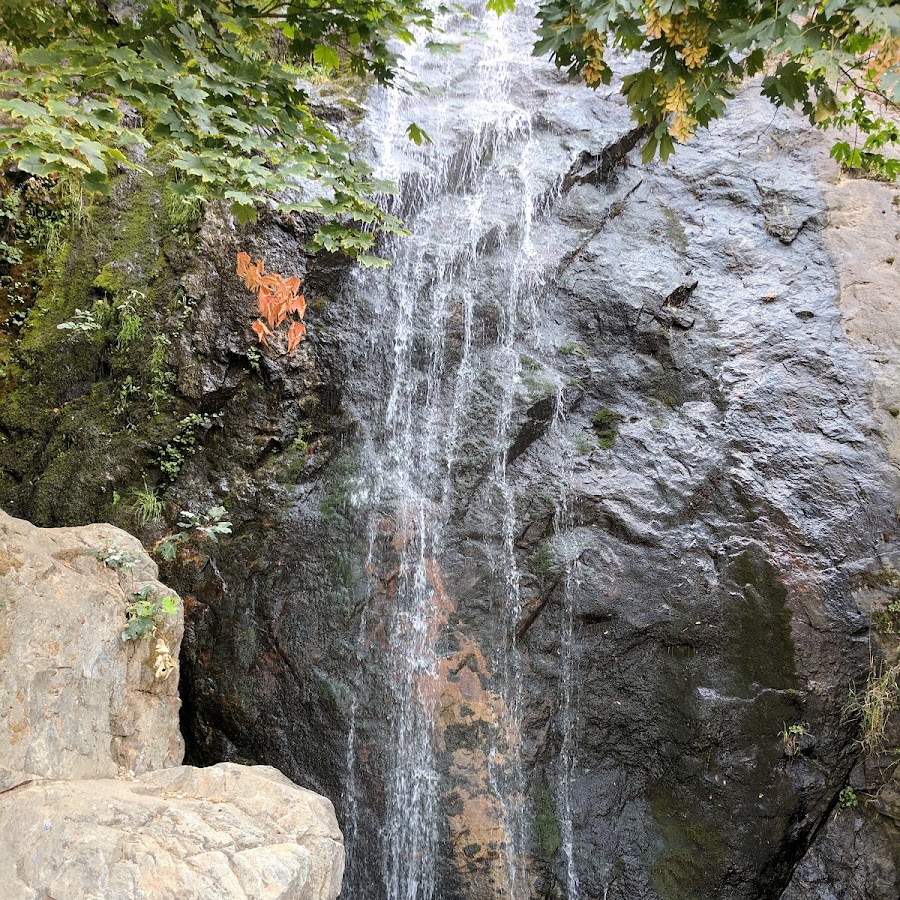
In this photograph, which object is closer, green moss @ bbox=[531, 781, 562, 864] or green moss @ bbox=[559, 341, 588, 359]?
green moss @ bbox=[531, 781, 562, 864]

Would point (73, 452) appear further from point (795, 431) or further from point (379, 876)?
point (795, 431)

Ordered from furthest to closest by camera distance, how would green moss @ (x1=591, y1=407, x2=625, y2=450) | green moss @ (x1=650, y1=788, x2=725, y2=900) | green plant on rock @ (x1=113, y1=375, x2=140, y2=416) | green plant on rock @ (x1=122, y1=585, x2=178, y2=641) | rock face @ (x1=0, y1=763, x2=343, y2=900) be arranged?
green moss @ (x1=591, y1=407, x2=625, y2=450), green plant on rock @ (x1=113, y1=375, x2=140, y2=416), green moss @ (x1=650, y1=788, x2=725, y2=900), green plant on rock @ (x1=122, y1=585, x2=178, y2=641), rock face @ (x1=0, y1=763, x2=343, y2=900)

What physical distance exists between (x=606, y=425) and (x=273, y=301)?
10.3 feet

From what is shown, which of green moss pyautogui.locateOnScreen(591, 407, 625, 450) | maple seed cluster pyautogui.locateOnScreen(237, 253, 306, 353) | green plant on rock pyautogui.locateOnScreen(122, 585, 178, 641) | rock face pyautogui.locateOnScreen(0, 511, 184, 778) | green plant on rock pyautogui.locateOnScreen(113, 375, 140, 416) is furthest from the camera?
maple seed cluster pyautogui.locateOnScreen(237, 253, 306, 353)

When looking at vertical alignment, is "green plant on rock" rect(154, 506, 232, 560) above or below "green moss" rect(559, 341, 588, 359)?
below

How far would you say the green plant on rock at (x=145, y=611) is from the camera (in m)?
3.96

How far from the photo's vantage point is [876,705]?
15.5 feet

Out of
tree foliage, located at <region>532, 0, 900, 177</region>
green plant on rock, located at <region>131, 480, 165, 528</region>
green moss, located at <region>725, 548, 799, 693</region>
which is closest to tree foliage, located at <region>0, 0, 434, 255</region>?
tree foliage, located at <region>532, 0, 900, 177</region>

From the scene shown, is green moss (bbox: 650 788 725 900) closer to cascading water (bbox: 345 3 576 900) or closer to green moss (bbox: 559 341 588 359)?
cascading water (bbox: 345 3 576 900)

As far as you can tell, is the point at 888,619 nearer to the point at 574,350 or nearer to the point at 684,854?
the point at 684,854

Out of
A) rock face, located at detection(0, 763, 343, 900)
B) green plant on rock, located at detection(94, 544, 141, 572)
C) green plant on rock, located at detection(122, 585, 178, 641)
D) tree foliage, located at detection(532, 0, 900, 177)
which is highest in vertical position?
tree foliage, located at detection(532, 0, 900, 177)

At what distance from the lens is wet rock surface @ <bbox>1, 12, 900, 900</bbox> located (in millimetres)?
4816

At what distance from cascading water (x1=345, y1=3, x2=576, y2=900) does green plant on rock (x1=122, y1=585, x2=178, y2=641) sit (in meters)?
1.60

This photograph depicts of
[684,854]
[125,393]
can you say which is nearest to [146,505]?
[125,393]
